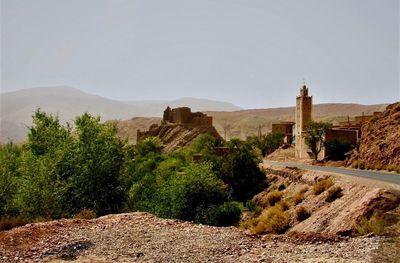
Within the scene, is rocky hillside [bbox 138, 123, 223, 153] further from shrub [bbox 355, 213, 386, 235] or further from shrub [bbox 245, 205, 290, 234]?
shrub [bbox 355, 213, 386, 235]

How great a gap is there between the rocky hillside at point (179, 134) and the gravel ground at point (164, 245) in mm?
58752

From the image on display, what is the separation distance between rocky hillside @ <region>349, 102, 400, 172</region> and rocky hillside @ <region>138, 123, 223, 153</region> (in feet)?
133

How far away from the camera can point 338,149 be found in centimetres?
3825

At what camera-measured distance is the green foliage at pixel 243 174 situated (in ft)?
111

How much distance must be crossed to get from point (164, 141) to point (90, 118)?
173ft

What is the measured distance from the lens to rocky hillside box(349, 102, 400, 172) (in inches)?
1119

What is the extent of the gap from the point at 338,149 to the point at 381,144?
24.7 ft

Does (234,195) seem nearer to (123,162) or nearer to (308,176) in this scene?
(308,176)

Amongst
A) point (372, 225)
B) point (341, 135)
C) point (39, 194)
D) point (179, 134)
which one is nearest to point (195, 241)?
point (372, 225)

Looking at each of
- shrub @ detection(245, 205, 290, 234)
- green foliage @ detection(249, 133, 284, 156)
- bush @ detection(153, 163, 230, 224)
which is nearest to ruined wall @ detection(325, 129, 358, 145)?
bush @ detection(153, 163, 230, 224)

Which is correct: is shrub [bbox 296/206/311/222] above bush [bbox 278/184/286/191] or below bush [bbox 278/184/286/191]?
above

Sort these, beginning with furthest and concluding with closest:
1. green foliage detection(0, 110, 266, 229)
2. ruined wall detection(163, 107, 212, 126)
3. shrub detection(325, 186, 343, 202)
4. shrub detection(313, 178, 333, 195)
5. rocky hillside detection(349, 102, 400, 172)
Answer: ruined wall detection(163, 107, 212, 126) → rocky hillside detection(349, 102, 400, 172) → shrub detection(313, 178, 333, 195) → green foliage detection(0, 110, 266, 229) → shrub detection(325, 186, 343, 202)

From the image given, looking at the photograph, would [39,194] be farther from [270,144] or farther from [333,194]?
[270,144]

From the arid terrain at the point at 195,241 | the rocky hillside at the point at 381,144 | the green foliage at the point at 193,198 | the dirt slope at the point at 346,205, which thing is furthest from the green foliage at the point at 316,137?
the arid terrain at the point at 195,241
